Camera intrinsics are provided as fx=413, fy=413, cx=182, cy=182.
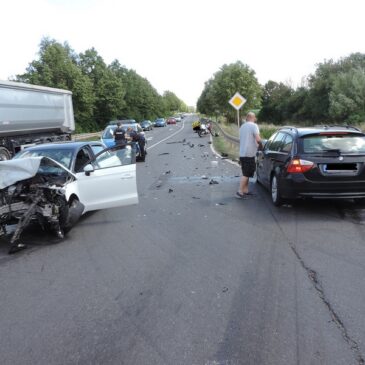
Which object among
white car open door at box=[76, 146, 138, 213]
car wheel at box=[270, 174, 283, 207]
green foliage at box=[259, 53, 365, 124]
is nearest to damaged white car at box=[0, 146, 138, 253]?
white car open door at box=[76, 146, 138, 213]

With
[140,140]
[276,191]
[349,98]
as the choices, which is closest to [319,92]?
[349,98]

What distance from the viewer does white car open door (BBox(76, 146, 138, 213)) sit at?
6.84m

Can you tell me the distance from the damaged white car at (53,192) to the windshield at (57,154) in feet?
1.18

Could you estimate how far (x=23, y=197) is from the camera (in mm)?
5902

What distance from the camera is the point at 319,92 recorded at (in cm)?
5706

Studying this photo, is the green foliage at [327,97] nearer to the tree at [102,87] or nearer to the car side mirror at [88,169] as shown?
the tree at [102,87]

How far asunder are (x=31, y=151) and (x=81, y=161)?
102 centimetres

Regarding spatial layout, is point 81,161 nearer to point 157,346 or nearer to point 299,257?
point 299,257

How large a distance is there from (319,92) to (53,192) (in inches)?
2229

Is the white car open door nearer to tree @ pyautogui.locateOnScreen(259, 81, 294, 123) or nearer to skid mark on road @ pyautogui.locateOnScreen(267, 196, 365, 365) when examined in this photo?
skid mark on road @ pyautogui.locateOnScreen(267, 196, 365, 365)

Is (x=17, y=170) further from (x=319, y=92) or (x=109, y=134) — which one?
(x=319, y=92)

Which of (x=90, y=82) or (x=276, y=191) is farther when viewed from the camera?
(x=90, y=82)

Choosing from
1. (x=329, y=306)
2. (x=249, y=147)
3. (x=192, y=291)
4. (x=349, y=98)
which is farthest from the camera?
(x=349, y=98)

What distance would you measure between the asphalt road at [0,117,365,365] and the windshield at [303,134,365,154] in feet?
3.64
